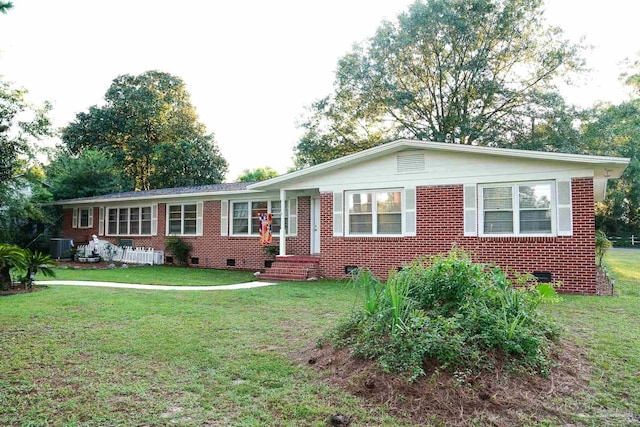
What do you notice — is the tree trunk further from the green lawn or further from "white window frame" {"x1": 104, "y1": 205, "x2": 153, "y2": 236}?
"white window frame" {"x1": 104, "y1": 205, "x2": 153, "y2": 236}

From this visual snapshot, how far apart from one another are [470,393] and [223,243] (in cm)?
1367

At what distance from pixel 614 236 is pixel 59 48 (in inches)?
1638

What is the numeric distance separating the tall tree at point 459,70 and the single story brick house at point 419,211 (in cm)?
1142

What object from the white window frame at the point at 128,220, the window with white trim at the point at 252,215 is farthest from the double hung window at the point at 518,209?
the white window frame at the point at 128,220

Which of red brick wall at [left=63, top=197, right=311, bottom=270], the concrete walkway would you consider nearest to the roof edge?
red brick wall at [left=63, top=197, right=311, bottom=270]

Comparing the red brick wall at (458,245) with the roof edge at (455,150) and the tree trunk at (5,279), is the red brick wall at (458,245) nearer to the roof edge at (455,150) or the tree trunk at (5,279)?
the roof edge at (455,150)

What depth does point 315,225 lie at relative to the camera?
14445 millimetres

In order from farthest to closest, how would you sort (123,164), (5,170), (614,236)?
1. (614,236)
2. (123,164)
3. (5,170)

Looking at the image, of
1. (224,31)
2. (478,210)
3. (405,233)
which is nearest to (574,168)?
(478,210)

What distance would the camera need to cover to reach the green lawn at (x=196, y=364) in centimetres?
319

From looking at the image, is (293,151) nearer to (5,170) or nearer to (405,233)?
(5,170)

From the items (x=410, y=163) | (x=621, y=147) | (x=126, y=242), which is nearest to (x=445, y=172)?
(x=410, y=163)

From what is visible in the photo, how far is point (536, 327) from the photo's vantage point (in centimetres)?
433

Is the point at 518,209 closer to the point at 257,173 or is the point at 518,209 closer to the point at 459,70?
the point at 459,70
